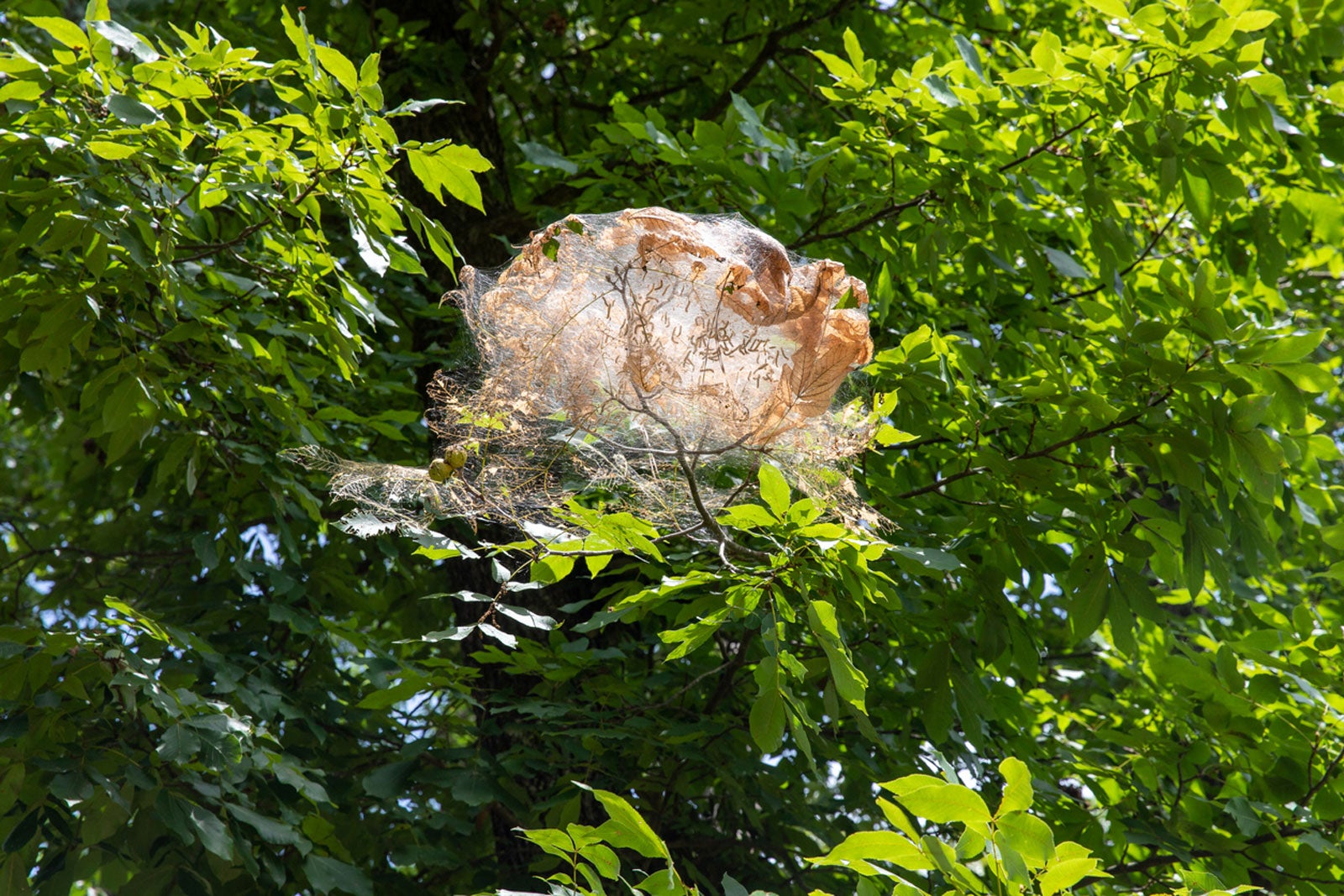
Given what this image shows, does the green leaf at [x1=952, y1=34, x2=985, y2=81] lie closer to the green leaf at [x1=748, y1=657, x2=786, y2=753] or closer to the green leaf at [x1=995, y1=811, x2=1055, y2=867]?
the green leaf at [x1=748, y1=657, x2=786, y2=753]

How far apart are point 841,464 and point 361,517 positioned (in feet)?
3.59

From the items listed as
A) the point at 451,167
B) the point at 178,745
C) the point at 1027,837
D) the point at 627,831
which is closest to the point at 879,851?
the point at 1027,837

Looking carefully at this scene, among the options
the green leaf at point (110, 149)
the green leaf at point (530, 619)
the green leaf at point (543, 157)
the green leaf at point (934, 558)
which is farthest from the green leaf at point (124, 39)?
the green leaf at point (934, 558)

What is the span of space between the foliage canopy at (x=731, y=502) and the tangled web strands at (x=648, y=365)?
0.53 feet

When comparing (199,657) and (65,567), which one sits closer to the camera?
(199,657)

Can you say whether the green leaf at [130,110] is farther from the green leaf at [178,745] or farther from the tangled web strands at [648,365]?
the green leaf at [178,745]

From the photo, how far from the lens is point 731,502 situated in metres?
2.56

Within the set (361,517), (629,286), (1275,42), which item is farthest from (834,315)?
(1275,42)

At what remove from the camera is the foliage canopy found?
2.67 m

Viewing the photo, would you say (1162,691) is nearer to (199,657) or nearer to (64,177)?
(199,657)

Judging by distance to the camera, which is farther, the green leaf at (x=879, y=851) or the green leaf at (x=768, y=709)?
the green leaf at (x=768, y=709)

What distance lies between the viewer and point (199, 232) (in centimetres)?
411

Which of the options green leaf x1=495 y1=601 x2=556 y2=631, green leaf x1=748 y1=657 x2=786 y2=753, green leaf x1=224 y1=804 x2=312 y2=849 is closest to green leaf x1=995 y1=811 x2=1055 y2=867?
green leaf x1=748 y1=657 x2=786 y2=753

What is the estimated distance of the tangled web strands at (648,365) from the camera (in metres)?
2.11
